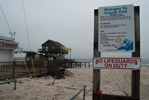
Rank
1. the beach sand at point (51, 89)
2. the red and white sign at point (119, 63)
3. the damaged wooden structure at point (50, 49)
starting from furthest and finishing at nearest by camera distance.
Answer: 1. the damaged wooden structure at point (50, 49)
2. the beach sand at point (51, 89)
3. the red and white sign at point (119, 63)

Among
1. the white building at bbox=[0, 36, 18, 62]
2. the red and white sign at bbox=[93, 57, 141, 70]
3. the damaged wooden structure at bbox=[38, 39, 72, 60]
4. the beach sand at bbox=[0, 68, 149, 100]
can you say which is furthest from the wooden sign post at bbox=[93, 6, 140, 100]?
the damaged wooden structure at bbox=[38, 39, 72, 60]

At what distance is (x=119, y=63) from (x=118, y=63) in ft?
0.08

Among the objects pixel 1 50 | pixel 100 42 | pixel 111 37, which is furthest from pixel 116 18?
pixel 1 50

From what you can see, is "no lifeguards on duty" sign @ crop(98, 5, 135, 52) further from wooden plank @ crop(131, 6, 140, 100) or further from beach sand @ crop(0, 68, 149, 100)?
beach sand @ crop(0, 68, 149, 100)

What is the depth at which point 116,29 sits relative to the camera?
332cm

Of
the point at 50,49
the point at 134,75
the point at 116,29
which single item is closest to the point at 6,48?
the point at 116,29

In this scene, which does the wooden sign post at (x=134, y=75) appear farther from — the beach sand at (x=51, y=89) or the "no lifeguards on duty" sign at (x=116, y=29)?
the beach sand at (x=51, y=89)

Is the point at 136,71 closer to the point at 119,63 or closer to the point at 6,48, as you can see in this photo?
the point at 119,63

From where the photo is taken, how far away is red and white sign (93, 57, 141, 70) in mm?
3191

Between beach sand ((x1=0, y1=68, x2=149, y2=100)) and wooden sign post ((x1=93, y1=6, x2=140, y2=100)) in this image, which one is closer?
wooden sign post ((x1=93, y1=6, x2=140, y2=100))

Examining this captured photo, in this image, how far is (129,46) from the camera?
326 cm

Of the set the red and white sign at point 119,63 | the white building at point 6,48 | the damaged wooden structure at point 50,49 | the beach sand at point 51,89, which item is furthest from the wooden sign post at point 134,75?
the damaged wooden structure at point 50,49

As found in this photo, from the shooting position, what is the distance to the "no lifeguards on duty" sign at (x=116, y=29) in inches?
129

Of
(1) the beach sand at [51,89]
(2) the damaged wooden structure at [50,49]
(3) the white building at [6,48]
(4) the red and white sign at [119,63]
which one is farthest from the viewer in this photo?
(2) the damaged wooden structure at [50,49]
